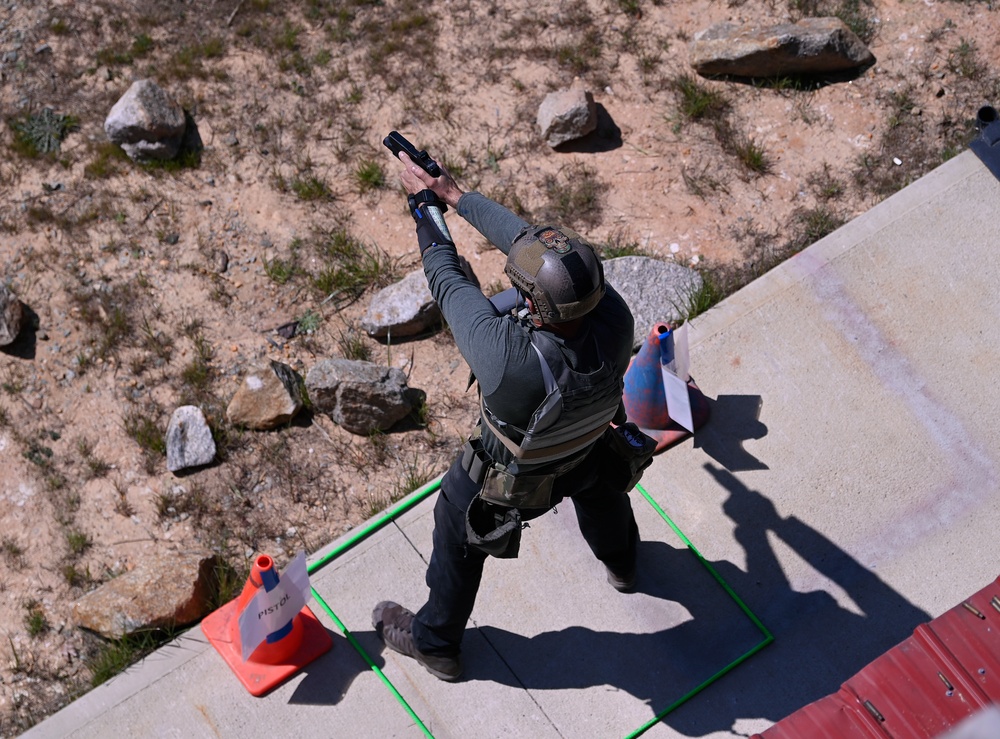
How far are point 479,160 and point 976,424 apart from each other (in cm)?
301

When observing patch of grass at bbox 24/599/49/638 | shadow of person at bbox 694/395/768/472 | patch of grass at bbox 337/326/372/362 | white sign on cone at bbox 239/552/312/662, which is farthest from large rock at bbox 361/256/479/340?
patch of grass at bbox 24/599/49/638

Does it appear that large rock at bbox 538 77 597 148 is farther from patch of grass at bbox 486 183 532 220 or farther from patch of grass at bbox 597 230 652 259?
patch of grass at bbox 597 230 652 259

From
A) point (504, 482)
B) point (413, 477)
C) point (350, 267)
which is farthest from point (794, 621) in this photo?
point (350, 267)

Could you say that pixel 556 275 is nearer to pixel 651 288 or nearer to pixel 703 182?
pixel 651 288

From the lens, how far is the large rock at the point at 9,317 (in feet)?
16.5

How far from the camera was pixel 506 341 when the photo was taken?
2.85 meters

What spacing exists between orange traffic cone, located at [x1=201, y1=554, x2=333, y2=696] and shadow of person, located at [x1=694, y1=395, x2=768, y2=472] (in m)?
1.91

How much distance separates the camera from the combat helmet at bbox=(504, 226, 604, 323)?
2752 millimetres

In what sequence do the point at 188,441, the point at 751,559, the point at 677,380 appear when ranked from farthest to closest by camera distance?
the point at 188,441
the point at 677,380
the point at 751,559

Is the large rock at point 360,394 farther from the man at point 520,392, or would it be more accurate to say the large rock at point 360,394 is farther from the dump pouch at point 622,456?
the dump pouch at point 622,456

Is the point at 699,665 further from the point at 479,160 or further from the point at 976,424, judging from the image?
the point at 479,160

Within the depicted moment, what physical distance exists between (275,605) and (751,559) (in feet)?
6.57

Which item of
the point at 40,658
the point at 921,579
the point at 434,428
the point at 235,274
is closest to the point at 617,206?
the point at 434,428

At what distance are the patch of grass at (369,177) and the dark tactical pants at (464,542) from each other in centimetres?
267
